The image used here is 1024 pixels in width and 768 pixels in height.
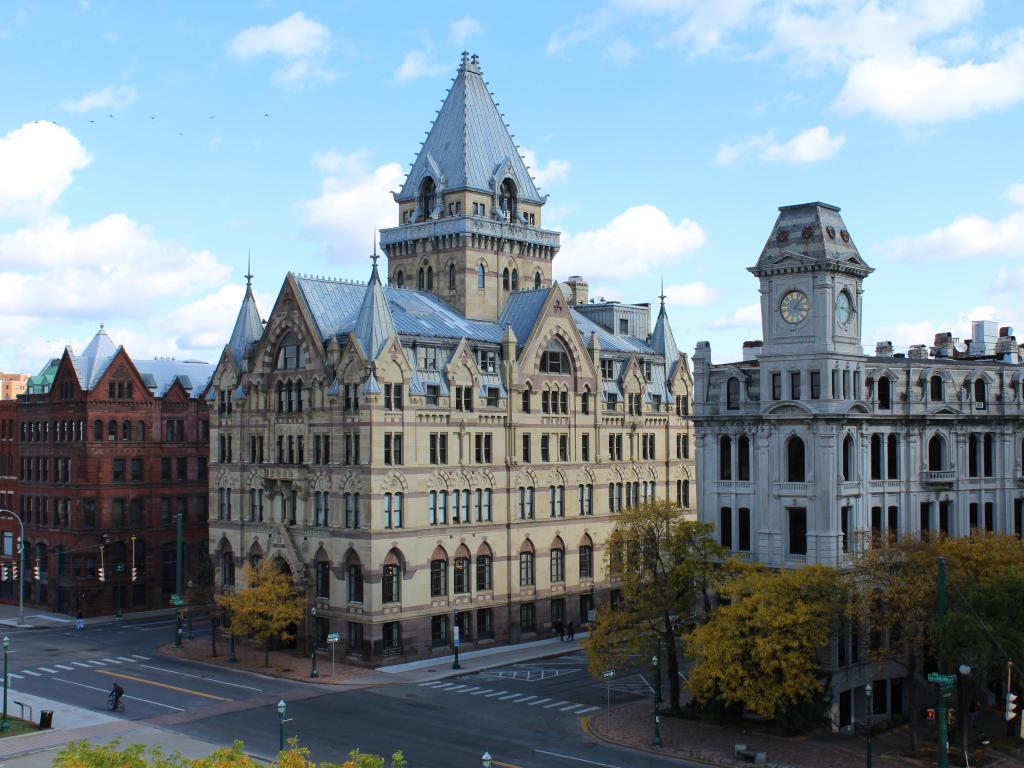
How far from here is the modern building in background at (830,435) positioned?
208 feet

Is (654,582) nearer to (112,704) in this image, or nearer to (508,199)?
(112,704)

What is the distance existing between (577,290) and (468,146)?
20.5 metres

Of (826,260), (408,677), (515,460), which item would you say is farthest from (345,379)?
(826,260)

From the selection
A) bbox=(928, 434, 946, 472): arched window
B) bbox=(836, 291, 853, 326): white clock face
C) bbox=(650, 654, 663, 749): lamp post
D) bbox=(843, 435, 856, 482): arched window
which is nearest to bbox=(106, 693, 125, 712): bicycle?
bbox=(650, 654, 663, 749): lamp post

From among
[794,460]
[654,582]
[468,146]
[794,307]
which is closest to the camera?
[654,582]

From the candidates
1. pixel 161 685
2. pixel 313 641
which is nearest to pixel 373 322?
pixel 313 641

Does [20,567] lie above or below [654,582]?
below

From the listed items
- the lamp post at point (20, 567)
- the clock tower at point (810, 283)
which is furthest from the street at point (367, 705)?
the clock tower at point (810, 283)

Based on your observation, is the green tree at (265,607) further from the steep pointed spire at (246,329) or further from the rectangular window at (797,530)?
the rectangular window at (797,530)

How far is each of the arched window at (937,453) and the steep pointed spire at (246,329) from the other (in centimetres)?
4721

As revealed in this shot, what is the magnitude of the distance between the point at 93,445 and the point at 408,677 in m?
42.7

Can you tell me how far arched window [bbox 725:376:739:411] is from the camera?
68.2m

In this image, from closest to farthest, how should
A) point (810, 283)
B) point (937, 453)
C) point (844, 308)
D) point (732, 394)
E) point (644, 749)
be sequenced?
1. point (644, 749)
2. point (810, 283)
3. point (844, 308)
4. point (732, 394)
5. point (937, 453)

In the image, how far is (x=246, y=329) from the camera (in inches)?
3469
